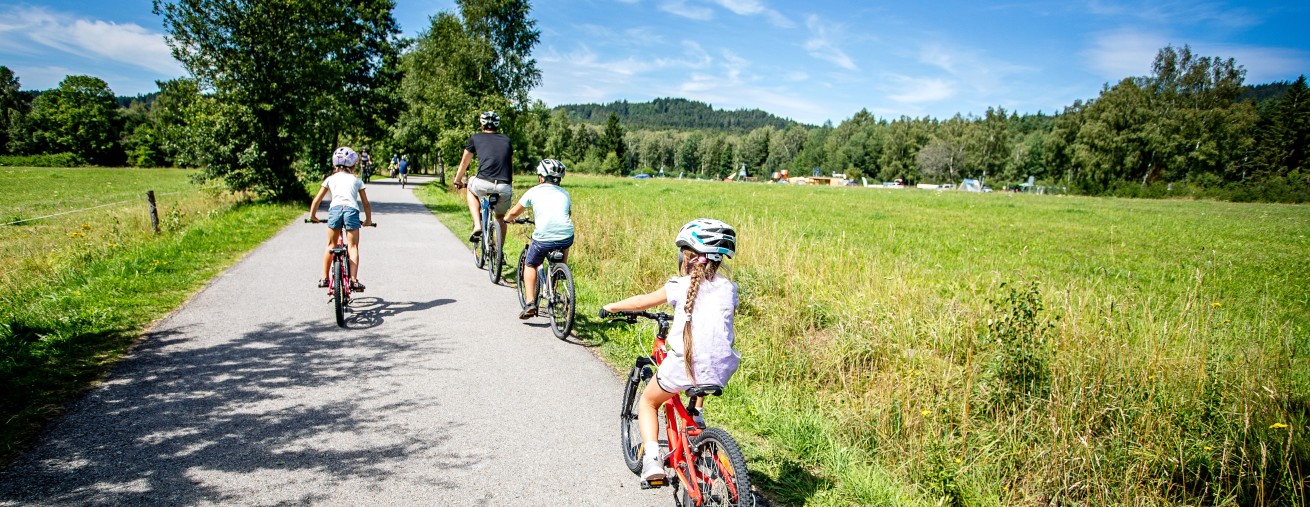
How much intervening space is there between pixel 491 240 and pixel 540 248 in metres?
2.87

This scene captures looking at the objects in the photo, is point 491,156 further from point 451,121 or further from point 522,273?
point 451,121

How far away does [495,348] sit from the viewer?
5.88m

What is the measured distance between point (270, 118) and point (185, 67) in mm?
2272

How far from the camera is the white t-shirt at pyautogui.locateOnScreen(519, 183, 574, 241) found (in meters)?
6.36

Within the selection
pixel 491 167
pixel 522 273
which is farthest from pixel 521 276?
pixel 491 167

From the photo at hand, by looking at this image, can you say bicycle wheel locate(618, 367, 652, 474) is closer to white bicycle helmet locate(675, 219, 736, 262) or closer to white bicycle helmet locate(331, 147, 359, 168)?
white bicycle helmet locate(675, 219, 736, 262)

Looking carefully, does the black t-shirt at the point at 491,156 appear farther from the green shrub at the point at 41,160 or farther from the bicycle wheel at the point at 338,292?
the green shrub at the point at 41,160

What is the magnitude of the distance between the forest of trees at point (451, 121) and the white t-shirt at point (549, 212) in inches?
567

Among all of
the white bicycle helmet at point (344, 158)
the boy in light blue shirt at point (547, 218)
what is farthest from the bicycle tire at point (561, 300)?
the white bicycle helmet at point (344, 158)

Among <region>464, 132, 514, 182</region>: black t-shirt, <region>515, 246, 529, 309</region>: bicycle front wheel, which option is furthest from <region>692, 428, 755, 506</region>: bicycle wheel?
A: <region>464, 132, 514, 182</region>: black t-shirt

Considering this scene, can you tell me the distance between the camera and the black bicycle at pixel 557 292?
19.8 ft

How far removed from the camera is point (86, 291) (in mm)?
6867

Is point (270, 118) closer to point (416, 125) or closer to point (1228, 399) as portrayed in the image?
point (416, 125)

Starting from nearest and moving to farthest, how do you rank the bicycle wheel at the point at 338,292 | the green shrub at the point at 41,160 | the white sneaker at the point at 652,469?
the white sneaker at the point at 652,469 < the bicycle wheel at the point at 338,292 < the green shrub at the point at 41,160
